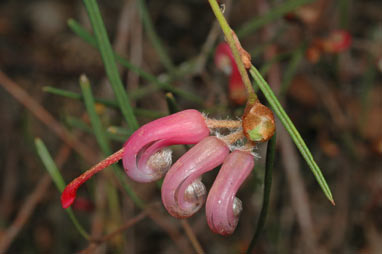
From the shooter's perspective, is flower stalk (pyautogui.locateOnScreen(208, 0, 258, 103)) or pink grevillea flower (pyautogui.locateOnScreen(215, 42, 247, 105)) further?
pink grevillea flower (pyautogui.locateOnScreen(215, 42, 247, 105))

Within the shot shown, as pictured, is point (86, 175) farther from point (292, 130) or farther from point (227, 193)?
point (292, 130)

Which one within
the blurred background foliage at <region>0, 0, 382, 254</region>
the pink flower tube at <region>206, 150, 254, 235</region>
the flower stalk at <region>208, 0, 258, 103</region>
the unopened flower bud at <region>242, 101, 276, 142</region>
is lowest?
the blurred background foliage at <region>0, 0, 382, 254</region>

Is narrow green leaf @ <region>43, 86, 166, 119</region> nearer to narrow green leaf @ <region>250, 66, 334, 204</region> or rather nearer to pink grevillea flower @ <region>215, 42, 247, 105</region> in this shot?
pink grevillea flower @ <region>215, 42, 247, 105</region>

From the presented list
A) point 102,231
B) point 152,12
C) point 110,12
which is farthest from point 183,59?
point 102,231

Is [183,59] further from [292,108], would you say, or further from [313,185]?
[313,185]

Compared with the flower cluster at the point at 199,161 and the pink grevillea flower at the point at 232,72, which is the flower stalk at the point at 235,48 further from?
the pink grevillea flower at the point at 232,72

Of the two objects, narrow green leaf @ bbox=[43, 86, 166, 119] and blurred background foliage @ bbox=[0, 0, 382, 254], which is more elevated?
narrow green leaf @ bbox=[43, 86, 166, 119]

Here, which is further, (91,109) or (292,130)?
(91,109)

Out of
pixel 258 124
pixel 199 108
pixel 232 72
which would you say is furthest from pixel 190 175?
pixel 199 108

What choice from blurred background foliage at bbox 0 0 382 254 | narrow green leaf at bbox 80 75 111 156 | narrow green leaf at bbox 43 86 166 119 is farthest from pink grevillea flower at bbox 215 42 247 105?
narrow green leaf at bbox 80 75 111 156
